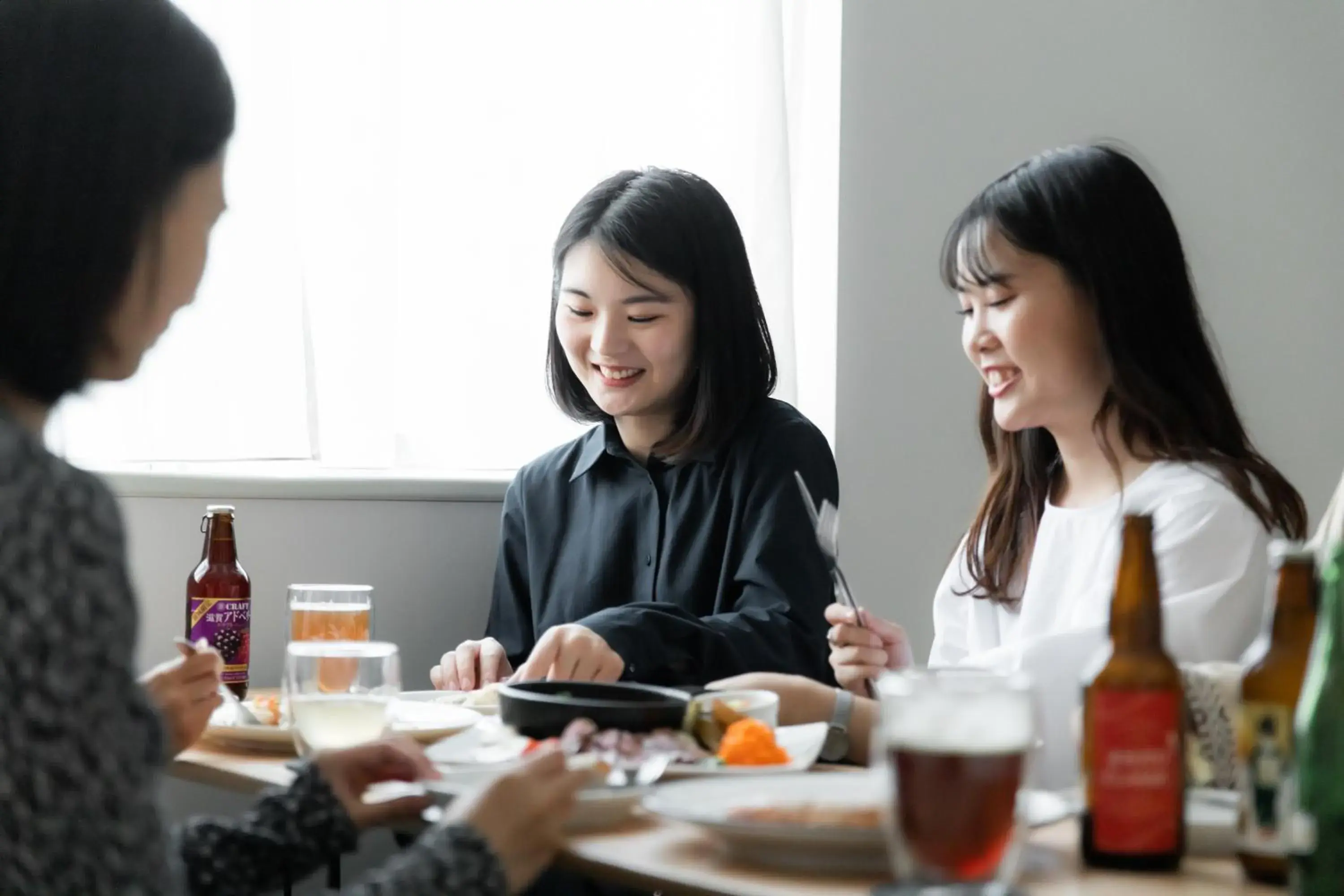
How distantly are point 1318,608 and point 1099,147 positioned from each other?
37.3 inches

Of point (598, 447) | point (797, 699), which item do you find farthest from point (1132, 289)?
point (598, 447)

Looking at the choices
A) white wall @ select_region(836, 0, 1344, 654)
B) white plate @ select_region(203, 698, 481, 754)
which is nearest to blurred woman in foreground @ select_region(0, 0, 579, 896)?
white plate @ select_region(203, 698, 481, 754)

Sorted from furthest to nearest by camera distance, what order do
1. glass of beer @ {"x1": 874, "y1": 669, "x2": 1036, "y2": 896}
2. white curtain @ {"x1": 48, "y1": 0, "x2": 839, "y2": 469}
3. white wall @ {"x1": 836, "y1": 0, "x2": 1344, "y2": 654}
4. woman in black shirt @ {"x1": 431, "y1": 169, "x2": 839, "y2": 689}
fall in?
1. white wall @ {"x1": 836, "y1": 0, "x2": 1344, "y2": 654}
2. white curtain @ {"x1": 48, "y1": 0, "x2": 839, "y2": 469}
3. woman in black shirt @ {"x1": 431, "y1": 169, "x2": 839, "y2": 689}
4. glass of beer @ {"x1": 874, "y1": 669, "x2": 1036, "y2": 896}

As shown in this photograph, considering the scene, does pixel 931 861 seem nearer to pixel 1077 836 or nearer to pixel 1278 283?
pixel 1077 836

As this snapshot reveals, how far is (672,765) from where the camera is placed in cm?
114

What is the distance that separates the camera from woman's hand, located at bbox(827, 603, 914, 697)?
156 centimetres

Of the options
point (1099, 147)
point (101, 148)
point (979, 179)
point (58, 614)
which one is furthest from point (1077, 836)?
point (979, 179)

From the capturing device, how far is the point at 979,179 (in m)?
2.68

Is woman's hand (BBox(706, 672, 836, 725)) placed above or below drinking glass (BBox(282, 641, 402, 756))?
below

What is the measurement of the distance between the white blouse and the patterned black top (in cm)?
75

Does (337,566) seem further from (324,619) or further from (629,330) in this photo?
(324,619)

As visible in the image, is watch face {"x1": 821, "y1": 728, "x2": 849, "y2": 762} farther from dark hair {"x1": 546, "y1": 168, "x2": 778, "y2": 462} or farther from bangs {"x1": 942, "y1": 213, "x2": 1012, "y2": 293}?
dark hair {"x1": 546, "y1": 168, "x2": 778, "y2": 462}

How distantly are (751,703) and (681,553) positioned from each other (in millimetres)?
852

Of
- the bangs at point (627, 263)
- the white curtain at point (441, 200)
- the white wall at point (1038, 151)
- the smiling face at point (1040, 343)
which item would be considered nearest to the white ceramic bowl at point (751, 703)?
the smiling face at point (1040, 343)
